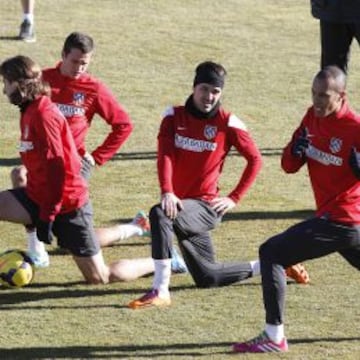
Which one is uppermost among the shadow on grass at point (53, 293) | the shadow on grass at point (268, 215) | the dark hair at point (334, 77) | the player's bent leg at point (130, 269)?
the dark hair at point (334, 77)

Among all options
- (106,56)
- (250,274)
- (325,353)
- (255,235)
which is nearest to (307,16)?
(106,56)

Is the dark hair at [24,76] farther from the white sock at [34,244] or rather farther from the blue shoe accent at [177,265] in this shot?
the blue shoe accent at [177,265]

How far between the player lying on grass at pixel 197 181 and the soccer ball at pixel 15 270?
35.0 inches

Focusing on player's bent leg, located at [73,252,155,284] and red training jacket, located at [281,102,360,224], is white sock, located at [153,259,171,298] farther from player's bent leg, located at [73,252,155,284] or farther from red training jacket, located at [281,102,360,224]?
red training jacket, located at [281,102,360,224]

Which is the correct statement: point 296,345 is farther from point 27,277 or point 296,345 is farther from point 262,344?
point 27,277

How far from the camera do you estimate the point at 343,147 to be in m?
8.70

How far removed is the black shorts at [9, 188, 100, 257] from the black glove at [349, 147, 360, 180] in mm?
2296

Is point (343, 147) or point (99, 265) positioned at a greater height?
point (343, 147)

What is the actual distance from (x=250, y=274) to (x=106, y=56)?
8235 mm

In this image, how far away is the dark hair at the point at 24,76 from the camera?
951 cm

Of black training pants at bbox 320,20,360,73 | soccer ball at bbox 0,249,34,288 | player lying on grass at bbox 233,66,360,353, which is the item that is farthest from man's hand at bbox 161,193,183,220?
black training pants at bbox 320,20,360,73

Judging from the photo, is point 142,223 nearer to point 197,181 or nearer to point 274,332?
point 197,181

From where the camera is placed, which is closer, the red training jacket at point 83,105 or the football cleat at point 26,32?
the red training jacket at point 83,105

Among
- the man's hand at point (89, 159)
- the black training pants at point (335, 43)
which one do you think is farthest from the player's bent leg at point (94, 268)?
the black training pants at point (335, 43)
